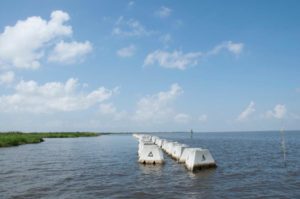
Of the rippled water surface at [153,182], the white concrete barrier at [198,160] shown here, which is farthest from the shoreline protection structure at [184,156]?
the rippled water surface at [153,182]

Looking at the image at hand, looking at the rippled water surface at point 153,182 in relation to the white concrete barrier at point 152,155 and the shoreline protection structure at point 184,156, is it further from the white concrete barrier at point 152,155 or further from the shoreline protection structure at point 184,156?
the white concrete barrier at point 152,155

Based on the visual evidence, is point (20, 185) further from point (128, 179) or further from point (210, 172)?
point (210, 172)

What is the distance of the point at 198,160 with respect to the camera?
30047mm

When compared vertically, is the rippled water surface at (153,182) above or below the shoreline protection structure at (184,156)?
below

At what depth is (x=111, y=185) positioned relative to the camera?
24.3 meters

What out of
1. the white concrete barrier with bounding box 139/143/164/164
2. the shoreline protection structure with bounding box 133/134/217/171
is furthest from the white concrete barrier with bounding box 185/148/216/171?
the white concrete barrier with bounding box 139/143/164/164

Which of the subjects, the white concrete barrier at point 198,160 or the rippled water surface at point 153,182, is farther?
the white concrete barrier at point 198,160

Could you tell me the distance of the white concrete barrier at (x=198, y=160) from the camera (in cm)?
2971

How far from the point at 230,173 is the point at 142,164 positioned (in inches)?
371

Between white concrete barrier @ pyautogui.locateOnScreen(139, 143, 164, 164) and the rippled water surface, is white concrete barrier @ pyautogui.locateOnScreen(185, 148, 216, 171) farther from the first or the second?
white concrete barrier @ pyautogui.locateOnScreen(139, 143, 164, 164)

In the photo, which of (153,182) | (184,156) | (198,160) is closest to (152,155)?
(184,156)

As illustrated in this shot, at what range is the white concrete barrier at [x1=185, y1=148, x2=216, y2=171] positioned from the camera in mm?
29709

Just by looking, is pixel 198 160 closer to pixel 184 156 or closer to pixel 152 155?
pixel 184 156

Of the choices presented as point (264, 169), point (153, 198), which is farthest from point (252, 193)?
point (264, 169)
